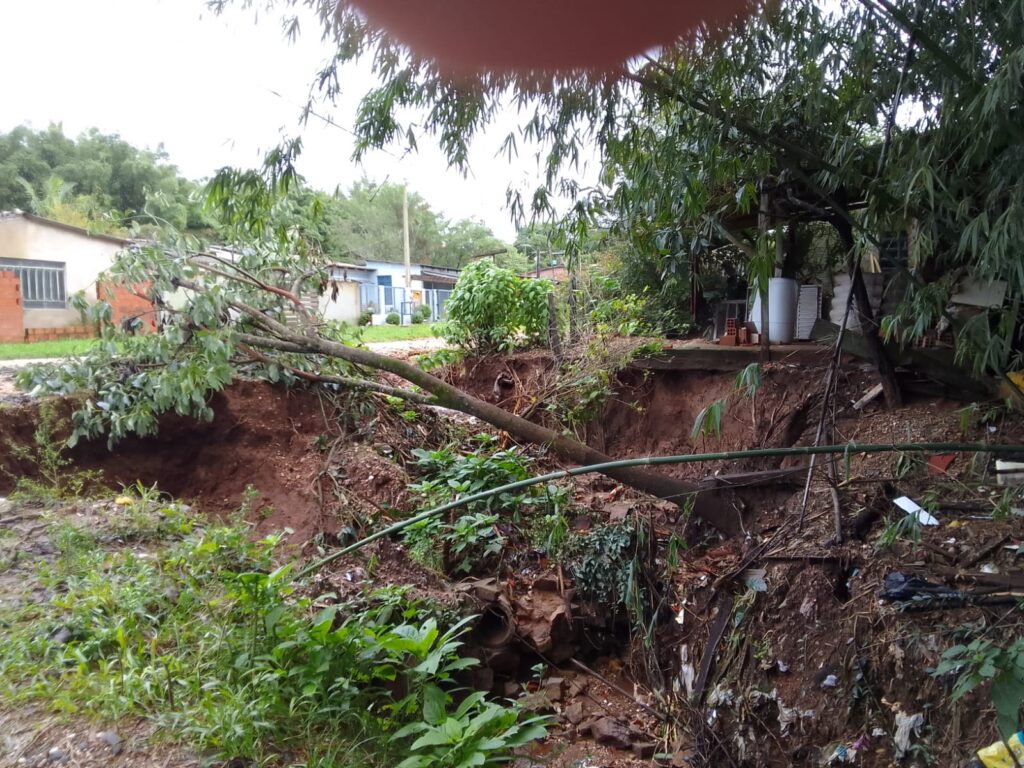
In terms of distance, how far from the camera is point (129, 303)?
4.59 m

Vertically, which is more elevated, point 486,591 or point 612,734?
point 486,591

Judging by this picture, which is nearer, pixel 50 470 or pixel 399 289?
pixel 50 470

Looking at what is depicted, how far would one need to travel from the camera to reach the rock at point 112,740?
200 centimetres

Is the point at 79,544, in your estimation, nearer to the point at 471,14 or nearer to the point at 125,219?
the point at 125,219

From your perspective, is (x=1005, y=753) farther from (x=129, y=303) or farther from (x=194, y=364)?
(x=129, y=303)

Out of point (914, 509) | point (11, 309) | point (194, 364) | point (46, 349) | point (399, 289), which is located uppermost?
point (399, 289)

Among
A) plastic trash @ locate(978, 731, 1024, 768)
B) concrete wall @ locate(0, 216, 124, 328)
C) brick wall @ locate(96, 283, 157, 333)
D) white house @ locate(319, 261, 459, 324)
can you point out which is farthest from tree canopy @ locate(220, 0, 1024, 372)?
white house @ locate(319, 261, 459, 324)

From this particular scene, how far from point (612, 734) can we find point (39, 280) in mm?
8234

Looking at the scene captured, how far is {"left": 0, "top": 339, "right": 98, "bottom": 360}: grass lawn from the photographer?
535cm

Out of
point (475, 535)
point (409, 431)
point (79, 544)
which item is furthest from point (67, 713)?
point (409, 431)

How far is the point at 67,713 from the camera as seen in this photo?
2092 millimetres

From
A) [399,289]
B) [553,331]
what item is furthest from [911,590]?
[399,289]

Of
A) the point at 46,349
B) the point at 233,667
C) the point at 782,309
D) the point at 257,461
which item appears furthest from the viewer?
the point at 46,349

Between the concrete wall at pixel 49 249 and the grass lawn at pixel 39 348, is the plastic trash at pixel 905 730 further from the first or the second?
→ the concrete wall at pixel 49 249
